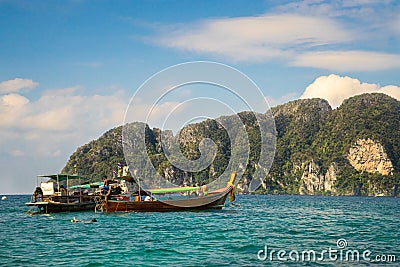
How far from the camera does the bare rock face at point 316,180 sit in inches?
6363

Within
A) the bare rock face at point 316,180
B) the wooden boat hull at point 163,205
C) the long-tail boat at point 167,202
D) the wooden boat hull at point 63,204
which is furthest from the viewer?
the bare rock face at point 316,180

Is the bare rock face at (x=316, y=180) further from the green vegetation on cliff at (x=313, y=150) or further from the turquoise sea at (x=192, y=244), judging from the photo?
the turquoise sea at (x=192, y=244)

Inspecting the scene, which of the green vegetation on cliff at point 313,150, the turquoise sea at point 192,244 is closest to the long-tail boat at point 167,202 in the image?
the turquoise sea at point 192,244

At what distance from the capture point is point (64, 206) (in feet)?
136

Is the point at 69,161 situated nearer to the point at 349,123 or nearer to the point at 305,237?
the point at 349,123

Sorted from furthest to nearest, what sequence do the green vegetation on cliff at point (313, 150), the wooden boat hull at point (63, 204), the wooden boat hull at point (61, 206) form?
the green vegetation on cliff at point (313, 150)
the wooden boat hull at point (63, 204)
the wooden boat hull at point (61, 206)
